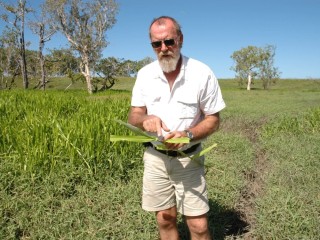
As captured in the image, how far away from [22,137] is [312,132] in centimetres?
755

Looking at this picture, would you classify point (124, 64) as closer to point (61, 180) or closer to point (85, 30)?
point (85, 30)

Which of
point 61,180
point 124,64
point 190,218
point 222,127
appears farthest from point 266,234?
point 124,64

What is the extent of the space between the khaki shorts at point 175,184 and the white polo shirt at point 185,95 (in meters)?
0.35

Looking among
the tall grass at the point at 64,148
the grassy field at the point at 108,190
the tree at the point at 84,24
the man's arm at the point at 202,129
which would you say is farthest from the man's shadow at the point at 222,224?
the tree at the point at 84,24

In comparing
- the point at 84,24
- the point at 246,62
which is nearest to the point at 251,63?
the point at 246,62

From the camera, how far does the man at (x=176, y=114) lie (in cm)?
253

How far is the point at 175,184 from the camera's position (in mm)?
2791

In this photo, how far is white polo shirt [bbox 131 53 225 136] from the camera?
253cm

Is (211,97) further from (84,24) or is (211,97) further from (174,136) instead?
(84,24)

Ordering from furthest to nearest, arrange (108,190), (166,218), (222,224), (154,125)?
(108,190)
(222,224)
(166,218)
(154,125)

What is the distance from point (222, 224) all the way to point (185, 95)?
81.9 inches

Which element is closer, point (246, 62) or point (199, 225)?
point (199, 225)

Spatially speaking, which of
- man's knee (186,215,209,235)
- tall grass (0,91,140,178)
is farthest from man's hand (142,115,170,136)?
tall grass (0,91,140,178)

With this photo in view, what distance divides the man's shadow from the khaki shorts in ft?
3.21
